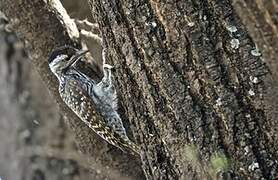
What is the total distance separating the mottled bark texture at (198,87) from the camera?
109 inches

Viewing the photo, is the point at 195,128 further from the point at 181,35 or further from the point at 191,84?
the point at 181,35

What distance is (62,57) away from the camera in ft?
14.9

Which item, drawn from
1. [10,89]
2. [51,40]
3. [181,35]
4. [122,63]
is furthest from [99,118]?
[10,89]

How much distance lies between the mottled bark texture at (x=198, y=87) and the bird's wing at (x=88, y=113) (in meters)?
1.20

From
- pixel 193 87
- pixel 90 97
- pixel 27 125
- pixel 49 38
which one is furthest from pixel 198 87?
pixel 27 125

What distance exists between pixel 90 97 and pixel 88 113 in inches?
12.4

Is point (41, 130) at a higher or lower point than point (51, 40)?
lower

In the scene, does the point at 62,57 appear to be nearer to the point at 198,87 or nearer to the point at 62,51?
the point at 62,51

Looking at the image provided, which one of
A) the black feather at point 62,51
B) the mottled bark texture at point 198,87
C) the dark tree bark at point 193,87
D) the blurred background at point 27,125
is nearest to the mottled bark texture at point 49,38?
the black feather at point 62,51

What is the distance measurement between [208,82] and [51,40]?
182 cm

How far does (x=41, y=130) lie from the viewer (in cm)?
670

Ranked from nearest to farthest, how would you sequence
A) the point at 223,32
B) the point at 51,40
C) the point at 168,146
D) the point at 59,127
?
1. the point at 223,32
2. the point at 168,146
3. the point at 51,40
4. the point at 59,127

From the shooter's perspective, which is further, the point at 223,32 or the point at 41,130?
the point at 41,130

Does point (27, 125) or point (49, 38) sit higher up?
point (49, 38)
